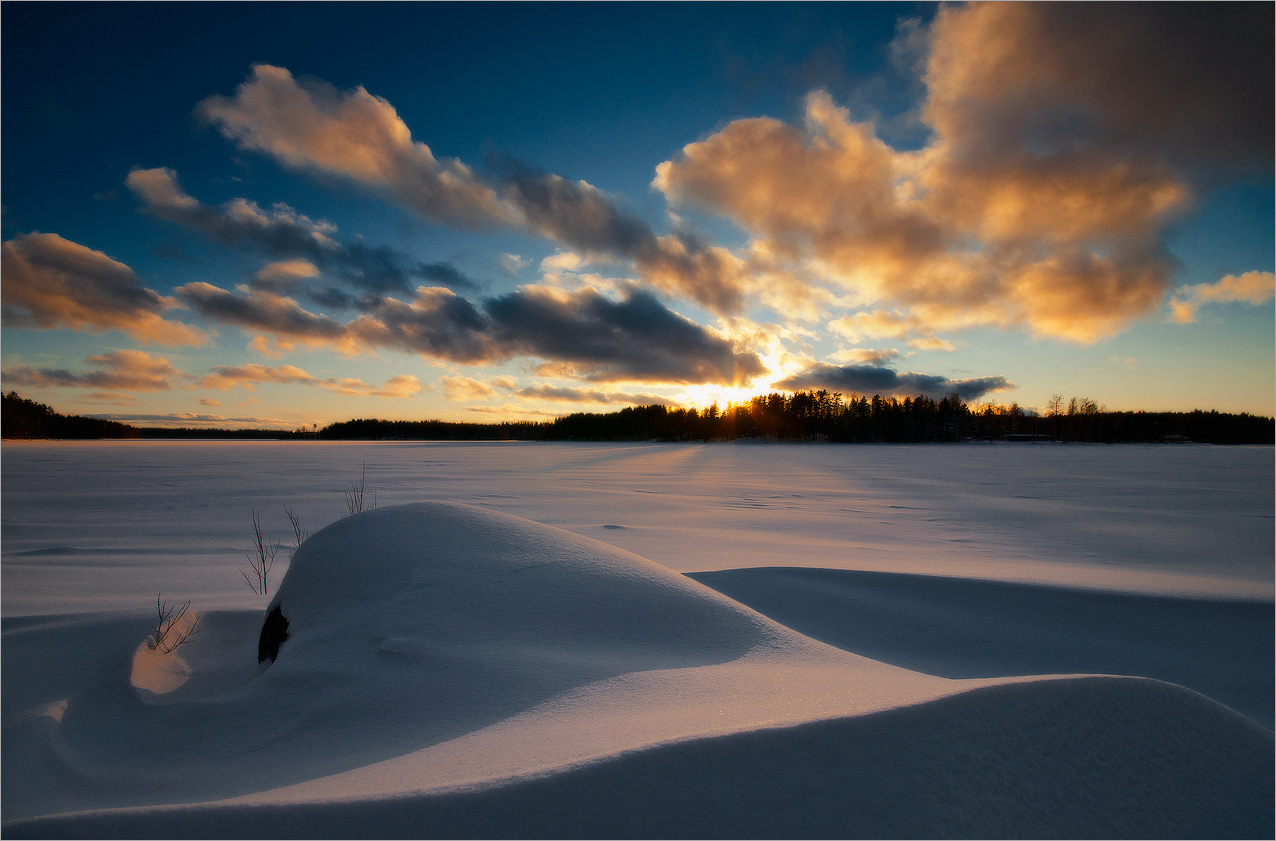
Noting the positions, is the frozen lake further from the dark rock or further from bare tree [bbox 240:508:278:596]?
the dark rock

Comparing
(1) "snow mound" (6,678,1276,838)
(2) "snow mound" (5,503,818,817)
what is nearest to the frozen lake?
(2) "snow mound" (5,503,818,817)

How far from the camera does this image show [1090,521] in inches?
288

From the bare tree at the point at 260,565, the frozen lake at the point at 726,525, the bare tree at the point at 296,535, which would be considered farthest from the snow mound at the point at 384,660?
the bare tree at the point at 296,535

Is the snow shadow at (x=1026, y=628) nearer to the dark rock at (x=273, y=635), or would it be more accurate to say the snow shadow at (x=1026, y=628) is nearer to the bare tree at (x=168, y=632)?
the dark rock at (x=273, y=635)

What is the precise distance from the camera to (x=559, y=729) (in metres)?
1.43

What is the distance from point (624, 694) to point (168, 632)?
9.25ft

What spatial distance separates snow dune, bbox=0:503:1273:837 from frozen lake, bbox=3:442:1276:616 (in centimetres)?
145

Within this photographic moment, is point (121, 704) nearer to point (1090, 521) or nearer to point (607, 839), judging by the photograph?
point (607, 839)

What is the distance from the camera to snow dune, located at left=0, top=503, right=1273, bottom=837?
3.51ft

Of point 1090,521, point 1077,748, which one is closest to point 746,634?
point 1077,748

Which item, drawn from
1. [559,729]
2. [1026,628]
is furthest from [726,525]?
[559,729]

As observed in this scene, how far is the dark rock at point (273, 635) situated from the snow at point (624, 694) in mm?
75

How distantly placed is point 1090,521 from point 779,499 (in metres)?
4.60

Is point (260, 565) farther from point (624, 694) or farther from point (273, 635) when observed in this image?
point (624, 694)
